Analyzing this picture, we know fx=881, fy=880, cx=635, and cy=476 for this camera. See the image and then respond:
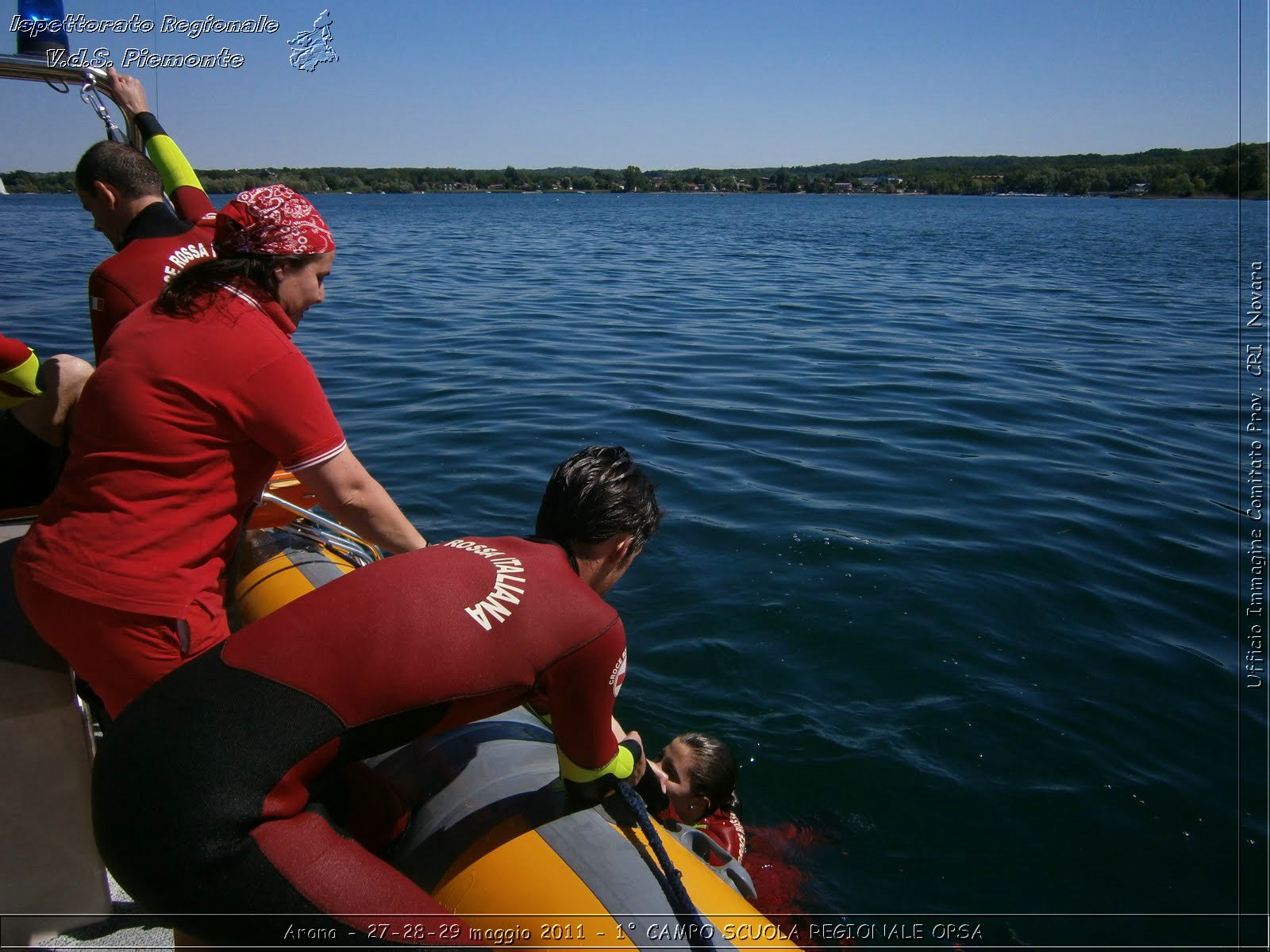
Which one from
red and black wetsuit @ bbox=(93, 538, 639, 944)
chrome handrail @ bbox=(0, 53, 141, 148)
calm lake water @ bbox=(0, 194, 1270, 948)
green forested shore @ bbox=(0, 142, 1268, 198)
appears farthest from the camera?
green forested shore @ bbox=(0, 142, 1268, 198)

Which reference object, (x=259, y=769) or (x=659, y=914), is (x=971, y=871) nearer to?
(x=659, y=914)

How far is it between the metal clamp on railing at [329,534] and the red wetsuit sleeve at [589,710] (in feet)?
5.87

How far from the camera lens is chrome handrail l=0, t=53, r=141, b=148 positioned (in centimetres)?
321

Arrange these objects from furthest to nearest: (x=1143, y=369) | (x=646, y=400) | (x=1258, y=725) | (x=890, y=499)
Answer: (x=1143, y=369) < (x=646, y=400) < (x=890, y=499) < (x=1258, y=725)

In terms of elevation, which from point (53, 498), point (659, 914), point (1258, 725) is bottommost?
point (1258, 725)

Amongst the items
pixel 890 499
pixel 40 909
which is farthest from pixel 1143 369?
pixel 40 909

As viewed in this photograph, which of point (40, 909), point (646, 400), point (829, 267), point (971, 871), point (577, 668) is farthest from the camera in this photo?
point (829, 267)

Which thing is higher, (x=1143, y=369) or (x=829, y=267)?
(x=829, y=267)

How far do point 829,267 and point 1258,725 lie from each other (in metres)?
20.7

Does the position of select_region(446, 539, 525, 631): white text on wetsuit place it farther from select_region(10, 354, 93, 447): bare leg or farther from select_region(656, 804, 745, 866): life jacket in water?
select_region(656, 804, 745, 866): life jacket in water

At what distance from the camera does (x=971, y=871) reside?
384 cm

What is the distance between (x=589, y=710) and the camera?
2.11 metres

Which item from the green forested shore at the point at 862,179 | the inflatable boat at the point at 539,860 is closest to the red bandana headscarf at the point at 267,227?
the inflatable boat at the point at 539,860

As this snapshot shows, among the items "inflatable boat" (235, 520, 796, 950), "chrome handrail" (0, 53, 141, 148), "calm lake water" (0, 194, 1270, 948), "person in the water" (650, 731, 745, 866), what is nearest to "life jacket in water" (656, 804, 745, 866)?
"person in the water" (650, 731, 745, 866)
